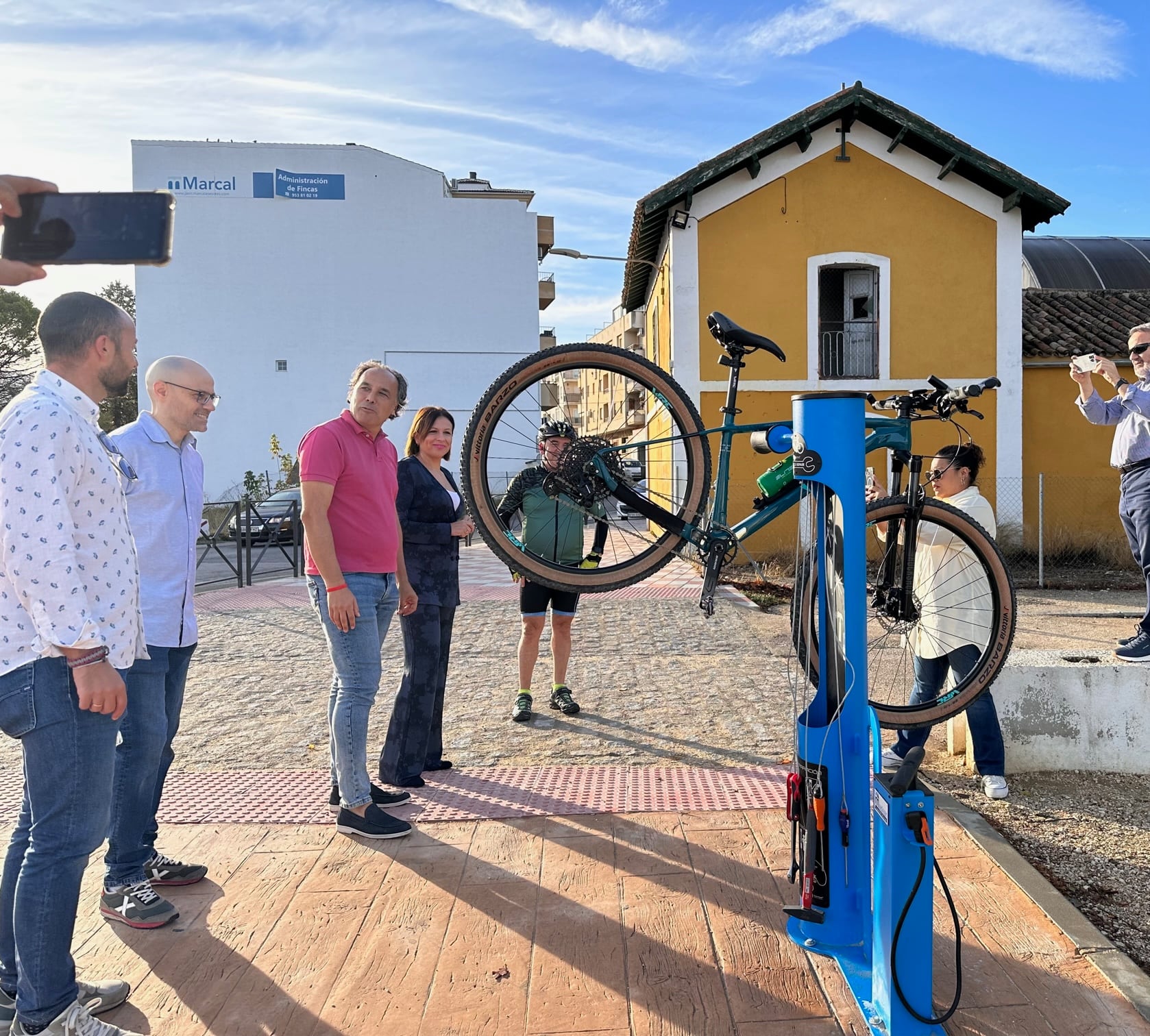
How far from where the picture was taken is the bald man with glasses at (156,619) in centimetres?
347

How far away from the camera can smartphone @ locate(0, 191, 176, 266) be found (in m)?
2.72

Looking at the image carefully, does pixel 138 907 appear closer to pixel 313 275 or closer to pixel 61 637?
pixel 61 637

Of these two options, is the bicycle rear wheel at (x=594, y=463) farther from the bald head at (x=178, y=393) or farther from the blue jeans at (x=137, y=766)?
the blue jeans at (x=137, y=766)

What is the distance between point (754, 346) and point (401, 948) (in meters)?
2.56

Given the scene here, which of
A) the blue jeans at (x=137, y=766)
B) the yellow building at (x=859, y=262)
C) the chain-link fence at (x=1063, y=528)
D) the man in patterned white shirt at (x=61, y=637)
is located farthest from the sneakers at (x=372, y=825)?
the chain-link fence at (x=1063, y=528)

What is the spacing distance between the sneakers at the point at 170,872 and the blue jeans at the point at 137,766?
84 millimetres

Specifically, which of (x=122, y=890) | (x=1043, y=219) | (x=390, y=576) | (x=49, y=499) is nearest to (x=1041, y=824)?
(x=390, y=576)

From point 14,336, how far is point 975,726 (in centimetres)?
3776

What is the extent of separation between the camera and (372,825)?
4195 millimetres

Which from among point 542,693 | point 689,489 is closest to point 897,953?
point 689,489

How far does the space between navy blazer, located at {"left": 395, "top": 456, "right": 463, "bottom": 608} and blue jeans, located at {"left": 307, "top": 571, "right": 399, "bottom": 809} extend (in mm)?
768

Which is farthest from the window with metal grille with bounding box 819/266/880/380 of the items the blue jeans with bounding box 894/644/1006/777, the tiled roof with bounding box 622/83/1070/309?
the blue jeans with bounding box 894/644/1006/777

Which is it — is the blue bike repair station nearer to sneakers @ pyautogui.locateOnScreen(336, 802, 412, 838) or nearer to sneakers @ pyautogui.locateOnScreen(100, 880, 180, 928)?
sneakers @ pyautogui.locateOnScreen(336, 802, 412, 838)

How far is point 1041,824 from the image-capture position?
14.6 feet
